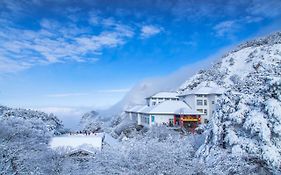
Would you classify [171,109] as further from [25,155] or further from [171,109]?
[25,155]

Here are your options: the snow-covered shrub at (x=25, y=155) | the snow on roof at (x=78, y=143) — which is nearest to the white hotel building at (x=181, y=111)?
the snow on roof at (x=78, y=143)

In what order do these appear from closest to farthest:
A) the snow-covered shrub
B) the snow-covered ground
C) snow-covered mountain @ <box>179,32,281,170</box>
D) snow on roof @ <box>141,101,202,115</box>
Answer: the snow-covered shrub, snow-covered mountain @ <box>179,32,281,170</box>, the snow-covered ground, snow on roof @ <box>141,101,202,115</box>

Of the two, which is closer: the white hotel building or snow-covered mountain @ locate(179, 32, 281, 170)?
snow-covered mountain @ locate(179, 32, 281, 170)

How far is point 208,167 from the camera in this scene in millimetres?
14922

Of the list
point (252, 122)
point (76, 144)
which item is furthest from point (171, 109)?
point (252, 122)

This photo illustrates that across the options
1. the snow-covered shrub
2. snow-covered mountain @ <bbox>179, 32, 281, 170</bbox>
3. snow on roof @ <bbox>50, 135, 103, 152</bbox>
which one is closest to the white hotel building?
snow on roof @ <bbox>50, 135, 103, 152</bbox>

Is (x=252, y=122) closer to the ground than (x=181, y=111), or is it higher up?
higher up

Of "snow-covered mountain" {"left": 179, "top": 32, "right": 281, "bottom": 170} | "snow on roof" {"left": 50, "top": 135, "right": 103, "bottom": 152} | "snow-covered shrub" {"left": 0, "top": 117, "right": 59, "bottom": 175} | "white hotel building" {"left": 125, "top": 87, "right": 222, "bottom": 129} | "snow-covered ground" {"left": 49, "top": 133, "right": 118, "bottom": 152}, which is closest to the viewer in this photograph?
"snow-covered shrub" {"left": 0, "top": 117, "right": 59, "bottom": 175}

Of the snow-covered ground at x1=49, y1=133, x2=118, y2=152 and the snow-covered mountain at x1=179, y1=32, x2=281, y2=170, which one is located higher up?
the snow-covered mountain at x1=179, y1=32, x2=281, y2=170

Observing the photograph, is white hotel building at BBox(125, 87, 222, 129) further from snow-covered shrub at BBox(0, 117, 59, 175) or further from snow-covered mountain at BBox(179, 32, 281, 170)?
snow-covered mountain at BBox(179, 32, 281, 170)

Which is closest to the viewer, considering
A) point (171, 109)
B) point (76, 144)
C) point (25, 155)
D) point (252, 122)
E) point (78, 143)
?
point (252, 122)

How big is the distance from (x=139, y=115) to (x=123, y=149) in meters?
32.6

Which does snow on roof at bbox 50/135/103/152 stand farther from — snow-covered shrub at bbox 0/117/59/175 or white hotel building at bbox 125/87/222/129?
white hotel building at bbox 125/87/222/129

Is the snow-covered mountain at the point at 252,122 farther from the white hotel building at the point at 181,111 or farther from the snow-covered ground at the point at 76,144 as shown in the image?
the white hotel building at the point at 181,111
